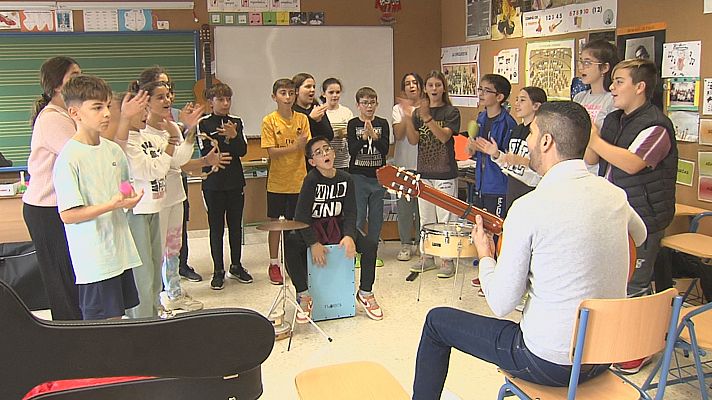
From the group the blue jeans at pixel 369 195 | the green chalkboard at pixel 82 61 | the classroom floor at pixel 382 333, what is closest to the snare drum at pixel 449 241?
the classroom floor at pixel 382 333

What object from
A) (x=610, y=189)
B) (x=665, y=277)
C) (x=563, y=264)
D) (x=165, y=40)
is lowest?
(x=665, y=277)

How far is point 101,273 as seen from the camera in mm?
2422

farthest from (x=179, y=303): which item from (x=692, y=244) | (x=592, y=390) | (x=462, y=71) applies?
(x=462, y=71)

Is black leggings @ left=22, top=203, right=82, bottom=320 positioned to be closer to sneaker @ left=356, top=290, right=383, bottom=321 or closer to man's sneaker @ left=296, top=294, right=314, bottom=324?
man's sneaker @ left=296, top=294, right=314, bottom=324

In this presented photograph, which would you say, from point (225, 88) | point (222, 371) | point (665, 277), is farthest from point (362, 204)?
point (222, 371)

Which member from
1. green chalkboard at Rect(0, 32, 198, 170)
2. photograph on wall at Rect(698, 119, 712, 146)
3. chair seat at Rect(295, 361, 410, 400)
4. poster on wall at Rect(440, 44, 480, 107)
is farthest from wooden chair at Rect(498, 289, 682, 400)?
green chalkboard at Rect(0, 32, 198, 170)

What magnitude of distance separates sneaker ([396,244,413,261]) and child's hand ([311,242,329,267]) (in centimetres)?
149

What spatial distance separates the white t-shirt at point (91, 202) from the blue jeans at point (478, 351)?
4.15 ft

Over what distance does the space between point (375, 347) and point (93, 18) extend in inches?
162

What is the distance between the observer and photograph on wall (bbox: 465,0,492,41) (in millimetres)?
5676

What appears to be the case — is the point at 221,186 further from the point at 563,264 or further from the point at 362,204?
the point at 563,264

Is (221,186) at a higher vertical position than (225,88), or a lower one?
lower

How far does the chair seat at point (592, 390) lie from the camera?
184 centimetres

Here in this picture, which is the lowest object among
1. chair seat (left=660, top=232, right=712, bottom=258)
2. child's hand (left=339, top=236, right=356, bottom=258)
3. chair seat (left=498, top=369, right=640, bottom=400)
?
chair seat (left=498, top=369, right=640, bottom=400)
